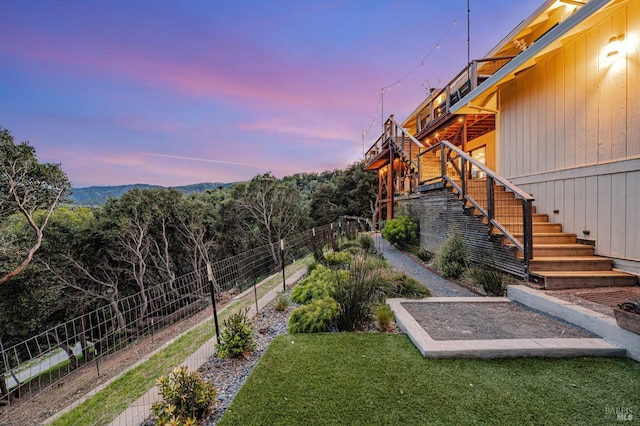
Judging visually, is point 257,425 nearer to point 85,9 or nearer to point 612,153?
point 612,153

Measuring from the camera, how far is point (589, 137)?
4609 mm

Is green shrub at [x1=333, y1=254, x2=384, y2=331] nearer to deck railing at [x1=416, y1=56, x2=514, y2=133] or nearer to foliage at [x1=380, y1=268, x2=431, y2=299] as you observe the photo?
foliage at [x1=380, y1=268, x2=431, y2=299]

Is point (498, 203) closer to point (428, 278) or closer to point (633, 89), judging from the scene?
point (428, 278)

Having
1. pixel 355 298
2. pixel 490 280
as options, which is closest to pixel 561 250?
pixel 490 280

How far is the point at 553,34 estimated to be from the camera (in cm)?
454

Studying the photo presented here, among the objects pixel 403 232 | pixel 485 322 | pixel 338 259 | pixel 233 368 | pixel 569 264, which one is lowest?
pixel 233 368

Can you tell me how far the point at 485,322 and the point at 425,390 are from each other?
1.75 meters

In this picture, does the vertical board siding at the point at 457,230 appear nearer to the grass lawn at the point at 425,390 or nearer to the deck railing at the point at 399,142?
the deck railing at the point at 399,142

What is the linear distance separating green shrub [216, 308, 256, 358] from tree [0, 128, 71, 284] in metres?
11.4

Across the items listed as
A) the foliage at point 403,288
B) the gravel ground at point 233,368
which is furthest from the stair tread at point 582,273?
the gravel ground at point 233,368

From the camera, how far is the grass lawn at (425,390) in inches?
72.1

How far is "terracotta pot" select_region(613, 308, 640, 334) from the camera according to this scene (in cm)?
243

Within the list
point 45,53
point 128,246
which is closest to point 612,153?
point 45,53

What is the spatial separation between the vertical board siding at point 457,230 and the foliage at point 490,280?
0.59 feet
